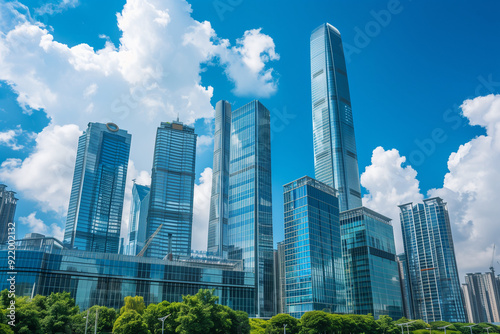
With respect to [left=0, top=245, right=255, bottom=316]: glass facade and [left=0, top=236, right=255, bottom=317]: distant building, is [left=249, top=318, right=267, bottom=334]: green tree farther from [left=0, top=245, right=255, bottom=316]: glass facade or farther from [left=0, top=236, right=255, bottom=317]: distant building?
[left=0, top=245, right=255, bottom=316]: glass facade

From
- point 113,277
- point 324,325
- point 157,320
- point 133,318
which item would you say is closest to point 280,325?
point 324,325

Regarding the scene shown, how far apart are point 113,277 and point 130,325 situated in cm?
4984

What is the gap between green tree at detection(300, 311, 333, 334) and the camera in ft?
346

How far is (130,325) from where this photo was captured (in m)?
71.8

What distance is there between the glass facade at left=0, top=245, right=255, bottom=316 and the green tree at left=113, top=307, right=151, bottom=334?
4424 centimetres

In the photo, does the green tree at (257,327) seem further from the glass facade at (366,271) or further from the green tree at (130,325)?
the glass facade at (366,271)

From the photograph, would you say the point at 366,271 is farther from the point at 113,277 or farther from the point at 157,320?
the point at 157,320

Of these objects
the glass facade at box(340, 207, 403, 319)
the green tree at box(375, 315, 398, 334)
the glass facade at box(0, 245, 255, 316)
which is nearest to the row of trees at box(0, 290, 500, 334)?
the glass facade at box(0, 245, 255, 316)

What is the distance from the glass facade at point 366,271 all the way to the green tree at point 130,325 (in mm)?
132216

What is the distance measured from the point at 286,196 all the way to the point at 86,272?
88944 mm

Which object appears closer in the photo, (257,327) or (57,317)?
(57,317)

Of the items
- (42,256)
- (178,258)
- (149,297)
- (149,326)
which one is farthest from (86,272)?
(149,326)

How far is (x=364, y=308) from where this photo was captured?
181 metres

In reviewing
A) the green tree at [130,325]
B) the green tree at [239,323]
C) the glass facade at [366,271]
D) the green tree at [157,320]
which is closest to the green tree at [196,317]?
the green tree at [157,320]
